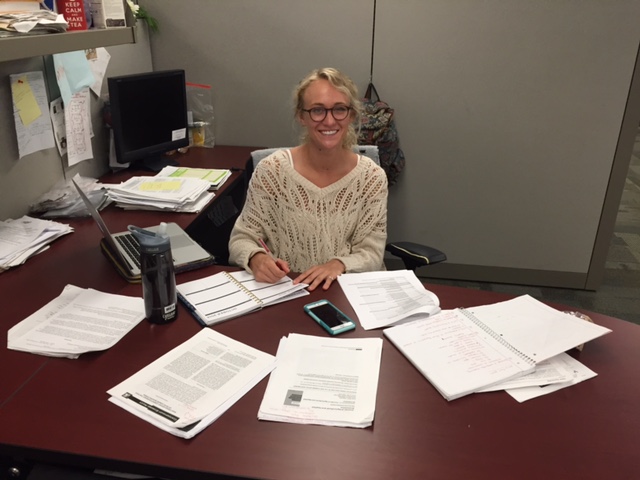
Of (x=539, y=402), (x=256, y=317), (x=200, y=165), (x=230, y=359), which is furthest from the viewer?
(x=200, y=165)

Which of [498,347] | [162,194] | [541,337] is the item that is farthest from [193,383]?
[162,194]

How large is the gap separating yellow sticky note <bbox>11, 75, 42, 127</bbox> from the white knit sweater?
2.80 ft

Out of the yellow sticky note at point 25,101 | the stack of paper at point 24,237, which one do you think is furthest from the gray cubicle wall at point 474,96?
the stack of paper at point 24,237

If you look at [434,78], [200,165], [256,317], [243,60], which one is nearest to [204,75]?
[243,60]

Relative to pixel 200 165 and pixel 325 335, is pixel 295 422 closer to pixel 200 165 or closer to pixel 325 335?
pixel 325 335

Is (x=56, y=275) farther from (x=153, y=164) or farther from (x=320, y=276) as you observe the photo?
(x=153, y=164)

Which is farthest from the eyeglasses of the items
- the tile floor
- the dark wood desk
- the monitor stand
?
the tile floor

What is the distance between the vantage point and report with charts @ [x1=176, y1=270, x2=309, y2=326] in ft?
4.18

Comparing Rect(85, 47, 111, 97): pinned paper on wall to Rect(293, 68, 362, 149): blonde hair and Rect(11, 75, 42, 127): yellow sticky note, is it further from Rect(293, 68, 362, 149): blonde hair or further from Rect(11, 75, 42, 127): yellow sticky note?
Rect(293, 68, 362, 149): blonde hair

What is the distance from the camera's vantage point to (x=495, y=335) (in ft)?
3.90

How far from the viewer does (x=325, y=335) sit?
1199 mm

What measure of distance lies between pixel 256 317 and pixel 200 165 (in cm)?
150

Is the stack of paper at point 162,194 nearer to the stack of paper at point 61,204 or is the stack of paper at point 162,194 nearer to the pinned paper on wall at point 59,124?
the stack of paper at point 61,204

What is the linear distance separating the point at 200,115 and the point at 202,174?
75 cm
